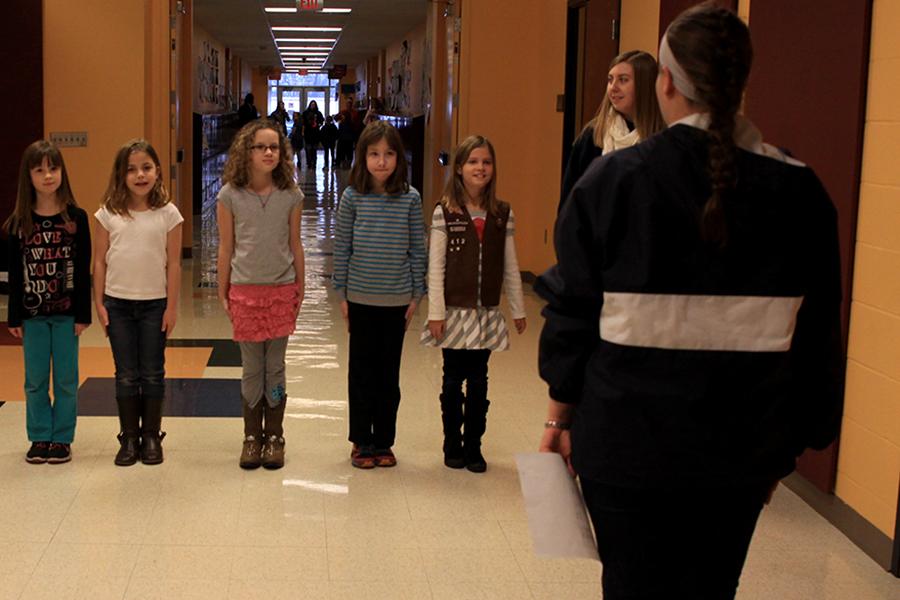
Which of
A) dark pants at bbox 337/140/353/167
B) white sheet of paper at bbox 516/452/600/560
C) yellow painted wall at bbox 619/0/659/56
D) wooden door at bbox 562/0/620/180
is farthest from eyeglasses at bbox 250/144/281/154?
dark pants at bbox 337/140/353/167

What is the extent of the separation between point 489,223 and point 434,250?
23cm

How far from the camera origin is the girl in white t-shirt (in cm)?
421

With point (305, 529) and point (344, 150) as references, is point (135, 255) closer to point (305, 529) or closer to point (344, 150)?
point (305, 529)

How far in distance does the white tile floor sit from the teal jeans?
0.45 feet

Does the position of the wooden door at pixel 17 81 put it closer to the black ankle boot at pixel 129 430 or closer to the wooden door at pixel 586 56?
the wooden door at pixel 586 56

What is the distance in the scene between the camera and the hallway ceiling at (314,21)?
1739 centimetres

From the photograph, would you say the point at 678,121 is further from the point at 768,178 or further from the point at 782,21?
the point at 782,21

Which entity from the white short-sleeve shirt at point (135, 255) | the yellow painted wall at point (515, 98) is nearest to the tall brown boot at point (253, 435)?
the white short-sleeve shirt at point (135, 255)

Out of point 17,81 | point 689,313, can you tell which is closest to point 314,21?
point 17,81

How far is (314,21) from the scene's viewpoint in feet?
68.4

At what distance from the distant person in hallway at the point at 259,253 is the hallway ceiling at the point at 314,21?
12.9 metres

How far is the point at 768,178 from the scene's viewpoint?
1.78 metres

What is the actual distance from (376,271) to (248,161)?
61cm

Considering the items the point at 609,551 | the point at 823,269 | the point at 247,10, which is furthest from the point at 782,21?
the point at 247,10
